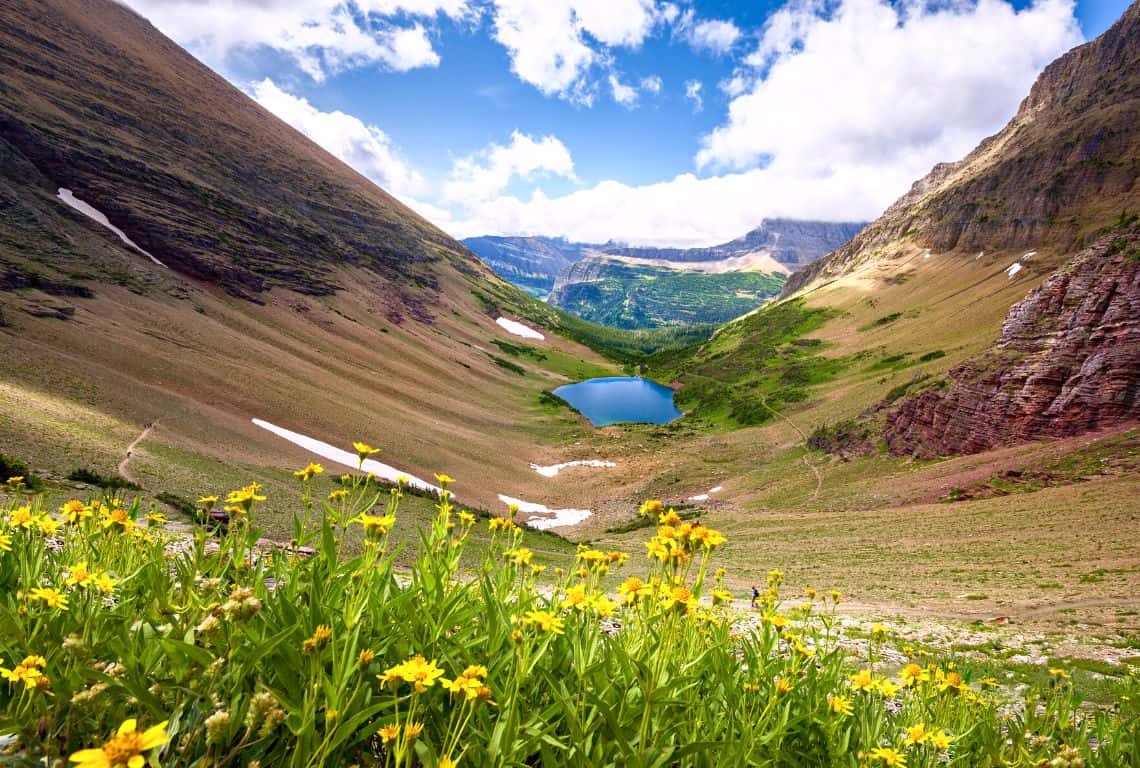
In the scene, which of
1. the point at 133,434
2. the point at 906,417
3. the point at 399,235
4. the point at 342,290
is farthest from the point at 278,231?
the point at 906,417

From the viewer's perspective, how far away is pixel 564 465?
6031 centimetres

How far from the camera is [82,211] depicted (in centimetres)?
5747

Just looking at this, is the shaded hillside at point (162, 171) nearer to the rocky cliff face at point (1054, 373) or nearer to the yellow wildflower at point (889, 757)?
the yellow wildflower at point (889, 757)

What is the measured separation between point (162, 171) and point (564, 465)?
249 feet

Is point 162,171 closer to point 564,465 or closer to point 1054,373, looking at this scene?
point 564,465

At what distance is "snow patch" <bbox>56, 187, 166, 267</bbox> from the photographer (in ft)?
187

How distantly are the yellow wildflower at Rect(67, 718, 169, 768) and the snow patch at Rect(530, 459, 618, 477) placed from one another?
182 ft

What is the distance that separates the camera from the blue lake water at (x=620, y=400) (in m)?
108

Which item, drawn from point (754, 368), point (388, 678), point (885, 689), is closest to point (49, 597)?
point (388, 678)

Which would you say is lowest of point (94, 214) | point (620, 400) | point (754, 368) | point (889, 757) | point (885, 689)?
point (889, 757)

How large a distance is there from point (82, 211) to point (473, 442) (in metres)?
52.5

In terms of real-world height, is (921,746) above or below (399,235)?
below

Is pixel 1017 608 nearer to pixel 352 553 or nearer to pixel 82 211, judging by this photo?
pixel 352 553

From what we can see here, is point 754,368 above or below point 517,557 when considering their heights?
above
